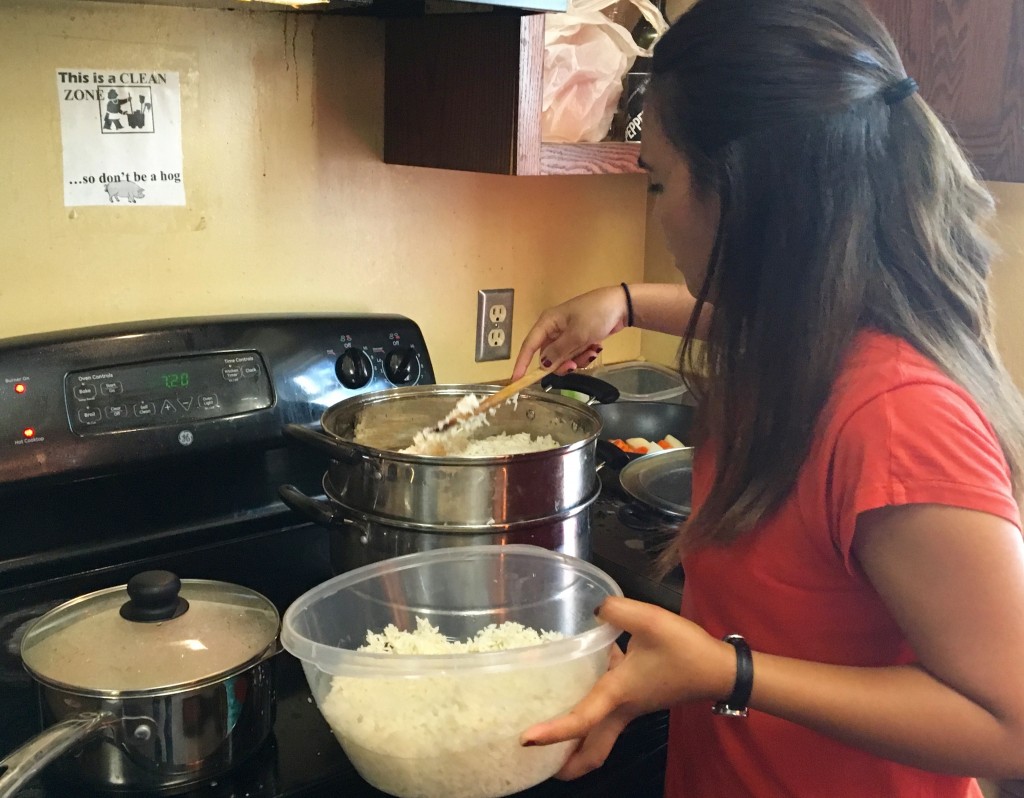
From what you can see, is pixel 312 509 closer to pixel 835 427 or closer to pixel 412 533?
pixel 412 533

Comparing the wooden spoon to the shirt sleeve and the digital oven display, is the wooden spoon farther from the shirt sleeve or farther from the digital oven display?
the shirt sleeve

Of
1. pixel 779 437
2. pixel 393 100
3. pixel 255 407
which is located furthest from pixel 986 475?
pixel 393 100

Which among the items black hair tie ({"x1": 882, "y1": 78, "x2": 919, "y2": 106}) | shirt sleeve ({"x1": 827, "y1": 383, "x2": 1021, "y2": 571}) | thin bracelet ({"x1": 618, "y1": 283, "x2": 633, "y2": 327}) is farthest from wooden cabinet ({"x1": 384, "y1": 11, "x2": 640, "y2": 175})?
shirt sleeve ({"x1": 827, "y1": 383, "x2": 1021, "y2": 571})

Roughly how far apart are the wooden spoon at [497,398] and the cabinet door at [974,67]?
23.0 inches

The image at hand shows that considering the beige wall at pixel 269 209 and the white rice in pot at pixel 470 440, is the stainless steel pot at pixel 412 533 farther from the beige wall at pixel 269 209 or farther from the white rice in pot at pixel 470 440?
the beige wall at pixel 269 209

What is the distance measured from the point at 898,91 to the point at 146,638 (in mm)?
734

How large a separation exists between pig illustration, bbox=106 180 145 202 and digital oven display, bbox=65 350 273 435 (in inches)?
8.2

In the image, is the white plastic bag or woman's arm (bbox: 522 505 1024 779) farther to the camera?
the white plastic bag

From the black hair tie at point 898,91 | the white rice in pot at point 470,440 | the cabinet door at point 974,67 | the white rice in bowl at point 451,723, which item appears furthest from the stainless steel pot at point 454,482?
the cabinet door at point 974,67

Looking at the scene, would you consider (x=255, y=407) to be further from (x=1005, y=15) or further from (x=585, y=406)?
(x=1005, y=15)

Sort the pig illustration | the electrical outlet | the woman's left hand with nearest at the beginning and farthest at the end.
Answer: the woman's left hand, the pig illustration, the electrical outlet

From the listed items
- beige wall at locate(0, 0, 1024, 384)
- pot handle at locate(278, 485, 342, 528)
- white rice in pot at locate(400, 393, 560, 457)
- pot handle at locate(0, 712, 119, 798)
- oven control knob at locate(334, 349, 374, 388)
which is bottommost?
pot handle at locate(0, 712, 119, 798)

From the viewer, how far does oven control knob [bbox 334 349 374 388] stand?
1.25m

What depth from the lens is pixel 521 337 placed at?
160cm
